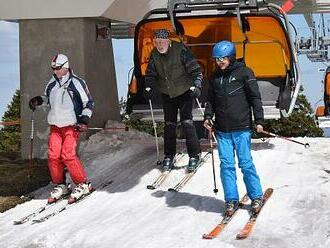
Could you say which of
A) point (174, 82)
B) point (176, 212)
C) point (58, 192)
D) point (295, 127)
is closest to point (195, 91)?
point (174, 82)

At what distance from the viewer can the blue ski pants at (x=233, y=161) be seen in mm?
6570

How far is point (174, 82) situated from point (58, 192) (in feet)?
7.04

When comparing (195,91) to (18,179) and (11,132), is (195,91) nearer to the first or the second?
(18,179)

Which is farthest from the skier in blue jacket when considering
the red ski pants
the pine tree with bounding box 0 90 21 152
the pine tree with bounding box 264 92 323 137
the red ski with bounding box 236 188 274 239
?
the pine tree with bounding box 264 92 323 137

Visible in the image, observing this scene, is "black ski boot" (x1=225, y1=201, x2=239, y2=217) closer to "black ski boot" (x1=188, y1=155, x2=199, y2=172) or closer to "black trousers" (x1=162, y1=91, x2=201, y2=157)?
"black ski boot" (x1=188, y1=155, x2=199, y2=172)

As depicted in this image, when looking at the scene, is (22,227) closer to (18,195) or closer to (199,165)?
(18,195)

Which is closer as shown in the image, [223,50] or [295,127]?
[223,50]

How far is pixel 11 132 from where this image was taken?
23.7 metres

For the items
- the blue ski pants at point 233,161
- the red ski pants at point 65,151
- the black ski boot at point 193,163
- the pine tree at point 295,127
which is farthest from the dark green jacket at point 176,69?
the pine tree at point 295,127

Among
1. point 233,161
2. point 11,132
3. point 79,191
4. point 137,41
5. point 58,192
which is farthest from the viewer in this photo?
point 11,132

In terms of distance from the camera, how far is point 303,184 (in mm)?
7816

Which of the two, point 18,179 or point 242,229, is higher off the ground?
point 18,179

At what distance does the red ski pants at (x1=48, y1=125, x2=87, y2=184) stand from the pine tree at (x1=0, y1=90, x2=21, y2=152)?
44.8 feet

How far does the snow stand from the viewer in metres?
6.07
